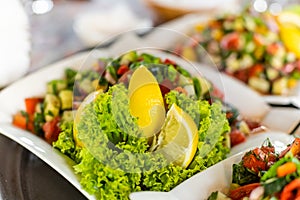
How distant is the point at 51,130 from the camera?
2152mm

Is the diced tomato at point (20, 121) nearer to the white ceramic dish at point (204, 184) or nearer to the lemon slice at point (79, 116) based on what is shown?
the lemon slice at point (79, 116)

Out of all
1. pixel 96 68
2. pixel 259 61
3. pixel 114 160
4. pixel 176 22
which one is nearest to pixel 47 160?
pixel 114 160

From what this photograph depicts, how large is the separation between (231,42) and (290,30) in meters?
0.38

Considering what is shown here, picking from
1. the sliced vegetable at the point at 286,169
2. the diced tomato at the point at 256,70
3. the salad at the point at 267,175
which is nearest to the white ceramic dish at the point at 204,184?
the salad at the point at 267,175

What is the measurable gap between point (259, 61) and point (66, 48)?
124 cm

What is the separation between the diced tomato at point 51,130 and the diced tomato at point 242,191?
75cm

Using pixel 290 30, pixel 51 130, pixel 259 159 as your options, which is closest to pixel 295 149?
pixel 259 159

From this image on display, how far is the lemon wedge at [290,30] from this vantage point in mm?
3006

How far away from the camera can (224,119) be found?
1933mm

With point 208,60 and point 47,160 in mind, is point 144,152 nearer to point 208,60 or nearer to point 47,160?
point 47,160

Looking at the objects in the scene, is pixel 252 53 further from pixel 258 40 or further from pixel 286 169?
pixel 286 169

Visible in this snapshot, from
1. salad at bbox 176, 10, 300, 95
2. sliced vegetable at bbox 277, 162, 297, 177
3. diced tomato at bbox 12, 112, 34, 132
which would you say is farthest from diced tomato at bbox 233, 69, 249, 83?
sliced vegetable at bbox 277, 162, 297, 177

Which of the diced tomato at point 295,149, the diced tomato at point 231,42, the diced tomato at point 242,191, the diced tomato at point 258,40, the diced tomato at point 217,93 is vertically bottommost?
the diced tomato at point 242,191

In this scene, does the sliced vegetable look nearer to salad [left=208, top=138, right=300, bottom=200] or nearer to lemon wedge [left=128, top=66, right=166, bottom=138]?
salad [left=208, top=138, right=300, bottom=200]
